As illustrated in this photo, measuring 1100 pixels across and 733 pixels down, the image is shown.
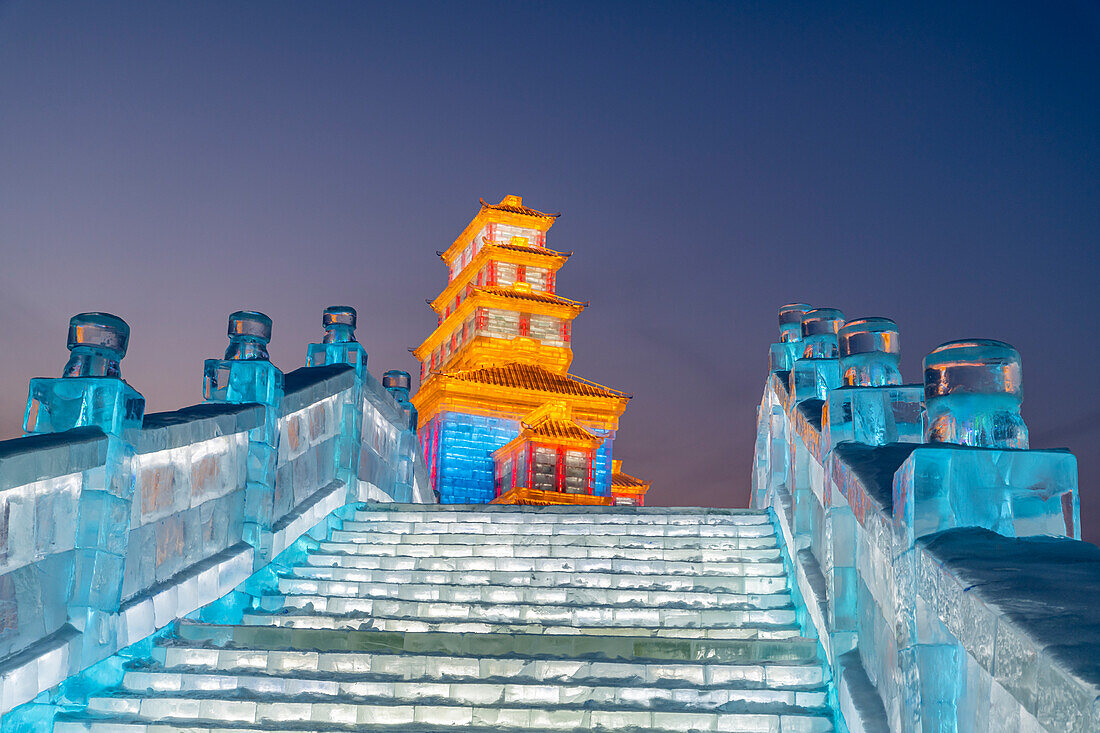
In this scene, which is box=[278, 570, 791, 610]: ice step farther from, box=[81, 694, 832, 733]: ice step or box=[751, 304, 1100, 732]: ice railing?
box=[81, 694, 832, 733]: ice step

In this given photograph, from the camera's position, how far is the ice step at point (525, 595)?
6676 mm

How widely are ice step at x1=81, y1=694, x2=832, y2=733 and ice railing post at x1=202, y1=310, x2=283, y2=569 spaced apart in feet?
7.26

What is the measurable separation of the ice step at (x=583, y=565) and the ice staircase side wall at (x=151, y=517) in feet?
3.50

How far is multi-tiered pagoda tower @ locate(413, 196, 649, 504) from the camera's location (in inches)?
1030

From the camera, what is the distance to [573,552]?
7.62m

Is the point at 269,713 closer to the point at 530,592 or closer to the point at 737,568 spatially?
the point at 530,592

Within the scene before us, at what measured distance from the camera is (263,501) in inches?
291

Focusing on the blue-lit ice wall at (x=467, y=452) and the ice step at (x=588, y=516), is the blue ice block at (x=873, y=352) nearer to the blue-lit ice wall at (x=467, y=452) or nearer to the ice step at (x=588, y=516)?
the ice step at (x=588, y=516)

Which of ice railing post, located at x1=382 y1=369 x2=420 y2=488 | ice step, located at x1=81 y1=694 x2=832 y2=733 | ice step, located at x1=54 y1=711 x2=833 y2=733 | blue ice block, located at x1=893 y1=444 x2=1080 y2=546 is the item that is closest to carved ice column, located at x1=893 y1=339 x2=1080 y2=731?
blue ice block, located at x1=893 y1=444 x2=1080 y2=546

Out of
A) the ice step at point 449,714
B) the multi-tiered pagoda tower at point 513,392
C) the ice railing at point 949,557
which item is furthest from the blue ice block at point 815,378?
the multi-tiered pagoda tower at point 513,392

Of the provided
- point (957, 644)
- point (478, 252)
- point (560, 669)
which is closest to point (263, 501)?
point (560, 669)

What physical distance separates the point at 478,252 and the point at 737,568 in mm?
26944

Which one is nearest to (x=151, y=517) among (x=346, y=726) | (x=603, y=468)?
(x=346, y=726)

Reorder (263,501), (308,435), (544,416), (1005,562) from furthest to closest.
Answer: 1. (544,416)
2. (308,435)
3. (263,501)
4. (1005,562)
